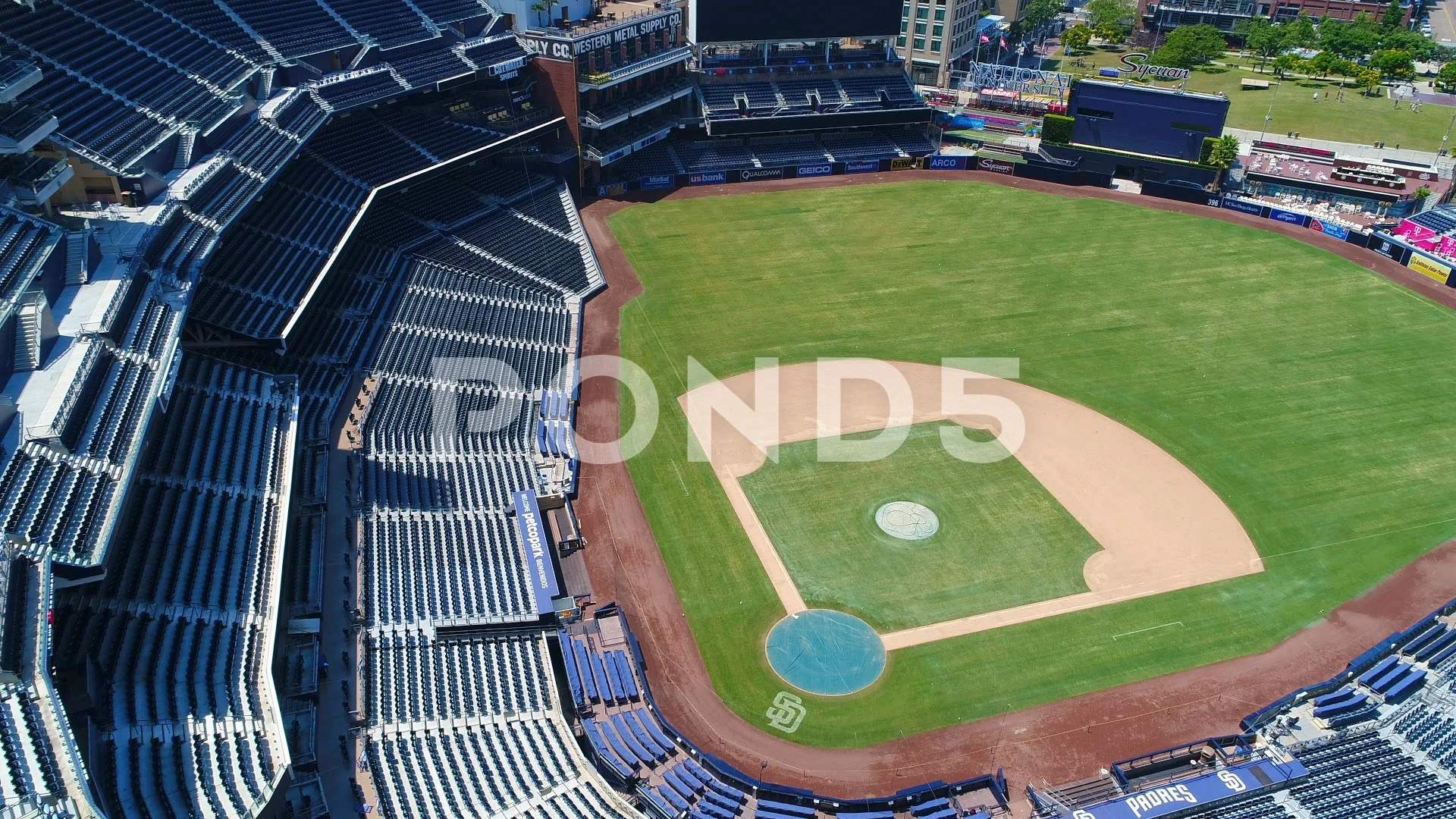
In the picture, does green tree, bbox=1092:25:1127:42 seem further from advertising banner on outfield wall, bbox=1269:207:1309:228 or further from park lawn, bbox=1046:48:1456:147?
advertising banner on outfield wall, bbox=1269:207:1309:228

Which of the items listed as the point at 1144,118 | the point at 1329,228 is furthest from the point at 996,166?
the point at 1329,228

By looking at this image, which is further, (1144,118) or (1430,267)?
(1144,118)

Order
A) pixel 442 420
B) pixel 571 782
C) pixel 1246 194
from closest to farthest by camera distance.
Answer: pixel 571 782, pixel 442 420, pixel 1246 194

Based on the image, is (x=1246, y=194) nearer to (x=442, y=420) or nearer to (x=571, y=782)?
(x=442, y=420)

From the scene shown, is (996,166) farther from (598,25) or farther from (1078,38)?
(1078,38)

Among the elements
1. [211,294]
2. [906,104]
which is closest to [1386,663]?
[211,294]

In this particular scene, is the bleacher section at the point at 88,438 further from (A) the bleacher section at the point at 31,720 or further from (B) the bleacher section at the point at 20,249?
(B) the bleacher section at the point at 20,249

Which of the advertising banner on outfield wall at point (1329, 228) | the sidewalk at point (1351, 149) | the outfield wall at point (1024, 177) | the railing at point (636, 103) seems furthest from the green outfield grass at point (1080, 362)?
the sidewalk at point (1351, 149)
